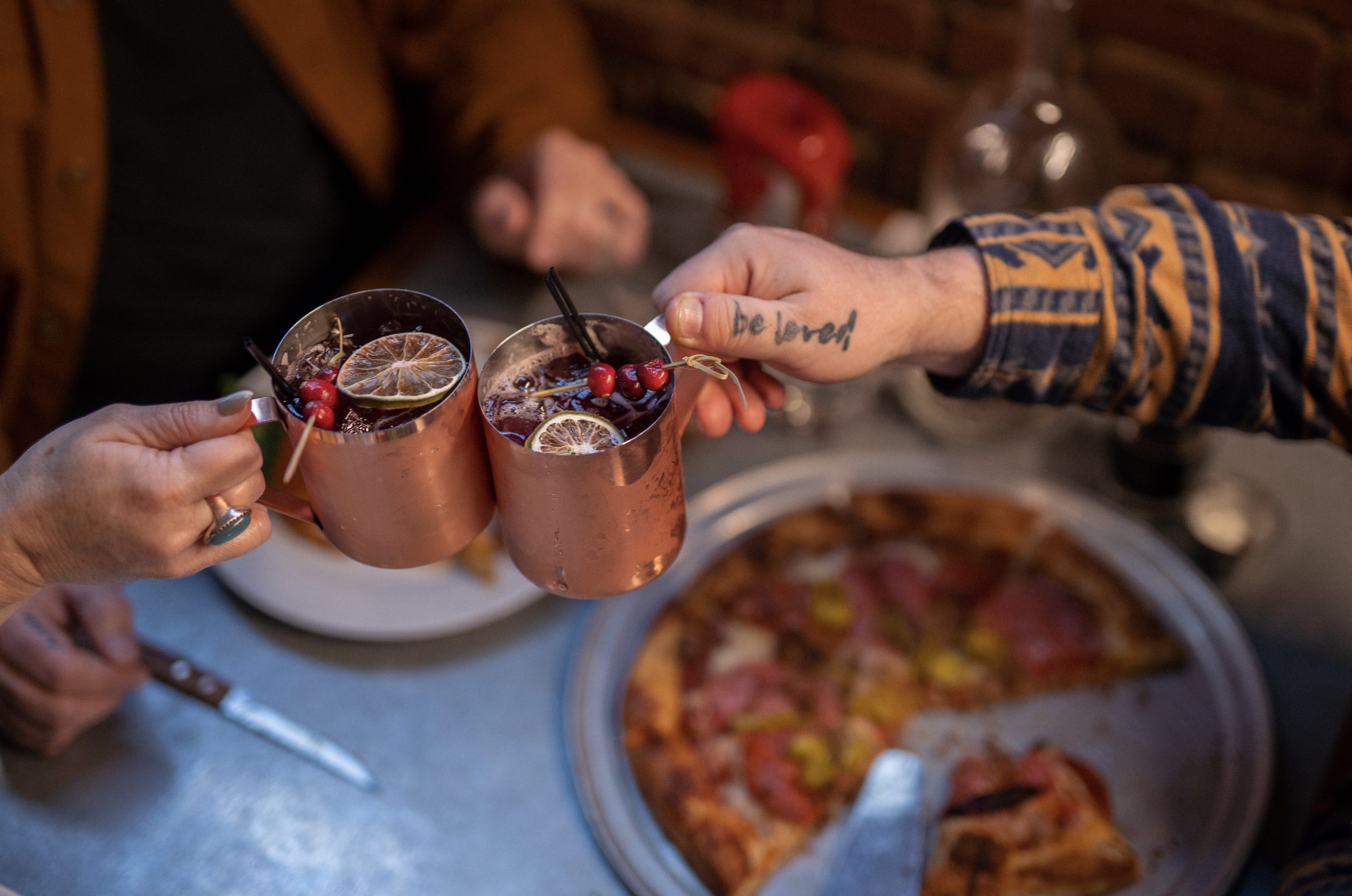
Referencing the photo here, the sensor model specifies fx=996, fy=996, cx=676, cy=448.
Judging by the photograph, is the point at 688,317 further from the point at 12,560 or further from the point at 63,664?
the point at 63,664

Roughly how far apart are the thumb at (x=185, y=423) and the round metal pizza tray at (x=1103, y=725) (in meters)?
0.64

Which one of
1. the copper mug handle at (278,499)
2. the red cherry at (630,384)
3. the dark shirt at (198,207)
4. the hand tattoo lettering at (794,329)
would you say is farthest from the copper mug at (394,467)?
the dark shirt at (198,207)

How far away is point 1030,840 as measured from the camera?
114 centimetres

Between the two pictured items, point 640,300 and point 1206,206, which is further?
point 640,300

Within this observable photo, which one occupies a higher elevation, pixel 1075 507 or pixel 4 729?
pixel 1075 507

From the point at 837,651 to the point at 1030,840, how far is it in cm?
33

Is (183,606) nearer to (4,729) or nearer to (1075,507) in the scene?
(4,729)

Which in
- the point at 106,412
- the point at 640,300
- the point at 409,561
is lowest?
the point at 640,300

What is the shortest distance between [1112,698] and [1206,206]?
621mm

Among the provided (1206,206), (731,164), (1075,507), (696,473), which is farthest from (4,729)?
(1206,206)

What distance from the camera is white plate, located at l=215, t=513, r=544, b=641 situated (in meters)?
1.37

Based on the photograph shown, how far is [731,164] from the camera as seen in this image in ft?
5.71

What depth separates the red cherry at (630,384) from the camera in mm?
846

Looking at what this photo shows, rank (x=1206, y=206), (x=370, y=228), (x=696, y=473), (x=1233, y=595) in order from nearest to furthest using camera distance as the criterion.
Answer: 1. (x=1206, y=206)
2. (x=1233, y=595)
3. (x=696, y=473)
4. (x=370, y=228)
